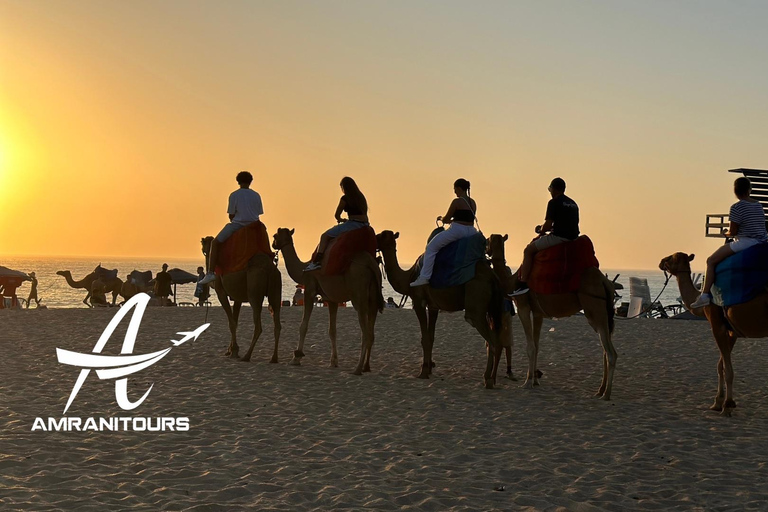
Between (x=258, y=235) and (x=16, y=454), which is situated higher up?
(x=258, y=235)

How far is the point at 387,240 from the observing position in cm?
1403

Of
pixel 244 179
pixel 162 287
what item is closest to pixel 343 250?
pixel 244 179

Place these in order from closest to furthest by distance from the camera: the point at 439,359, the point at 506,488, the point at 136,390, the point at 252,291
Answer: the point at 506,488 → the point at 136,390 → the point at 252,291 → the point at 439,359

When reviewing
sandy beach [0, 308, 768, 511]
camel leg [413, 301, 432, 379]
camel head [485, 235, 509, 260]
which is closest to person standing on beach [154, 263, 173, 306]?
sandy beach [0, 308, 768, 511]

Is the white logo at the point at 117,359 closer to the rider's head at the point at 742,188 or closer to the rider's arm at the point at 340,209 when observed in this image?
the rider's arm at the point at 340,209

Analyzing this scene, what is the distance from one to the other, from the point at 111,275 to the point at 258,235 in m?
31.2

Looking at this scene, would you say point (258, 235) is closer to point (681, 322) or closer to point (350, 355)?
point (350, 355)

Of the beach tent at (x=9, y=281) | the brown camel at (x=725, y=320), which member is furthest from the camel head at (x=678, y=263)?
the beach tent at (x=9, y=281)

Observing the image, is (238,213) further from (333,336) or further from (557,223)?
(557,223)

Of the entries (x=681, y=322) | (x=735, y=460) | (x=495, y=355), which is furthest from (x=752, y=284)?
(x=681, y=322)

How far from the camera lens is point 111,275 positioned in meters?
43.3

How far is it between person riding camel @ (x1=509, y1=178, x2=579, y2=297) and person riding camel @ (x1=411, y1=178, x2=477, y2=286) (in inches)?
40.9

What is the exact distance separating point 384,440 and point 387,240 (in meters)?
5.75

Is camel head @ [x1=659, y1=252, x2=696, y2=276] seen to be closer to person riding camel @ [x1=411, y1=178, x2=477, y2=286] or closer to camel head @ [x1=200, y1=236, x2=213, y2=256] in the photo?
person riding camel @ [x1=411, y1=178, x2=477, y2=286]
